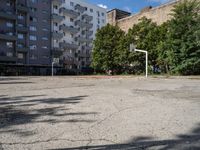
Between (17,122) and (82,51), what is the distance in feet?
276

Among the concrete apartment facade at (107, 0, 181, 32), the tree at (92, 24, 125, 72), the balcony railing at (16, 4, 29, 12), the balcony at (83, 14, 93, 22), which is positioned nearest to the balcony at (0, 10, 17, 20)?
the balcony railing at (16, 4, 29, 12)

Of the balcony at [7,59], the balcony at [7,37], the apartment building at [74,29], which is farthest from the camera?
the apartment building at [74,29]

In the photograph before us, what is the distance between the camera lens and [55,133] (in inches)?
229

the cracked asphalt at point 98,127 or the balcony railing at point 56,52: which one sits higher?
the balcony railing at point 56,52

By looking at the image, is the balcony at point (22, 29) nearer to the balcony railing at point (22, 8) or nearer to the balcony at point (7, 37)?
the balcony at point (7, 37)

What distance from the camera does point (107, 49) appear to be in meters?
58.1

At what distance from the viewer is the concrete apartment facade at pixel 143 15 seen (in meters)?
60.7

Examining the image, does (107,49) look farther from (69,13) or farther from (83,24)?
(83,24)

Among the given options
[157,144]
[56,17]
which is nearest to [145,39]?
[56,17]

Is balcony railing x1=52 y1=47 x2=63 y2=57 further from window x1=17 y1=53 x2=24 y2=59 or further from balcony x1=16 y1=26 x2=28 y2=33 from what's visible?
balcony x1=16 y1=26 x2=28 y2=33

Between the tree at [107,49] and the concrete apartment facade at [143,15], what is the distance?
6.05 meters

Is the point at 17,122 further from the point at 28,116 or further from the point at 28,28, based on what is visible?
the point at 28,28

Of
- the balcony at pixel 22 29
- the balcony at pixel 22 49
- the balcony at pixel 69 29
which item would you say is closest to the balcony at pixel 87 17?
the balcony at pixel 69 29

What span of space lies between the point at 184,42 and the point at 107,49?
20.8m
